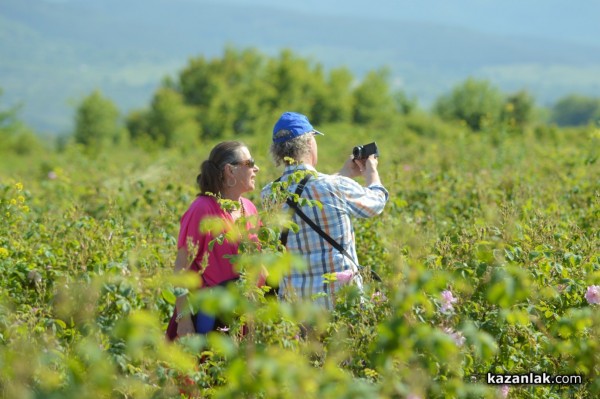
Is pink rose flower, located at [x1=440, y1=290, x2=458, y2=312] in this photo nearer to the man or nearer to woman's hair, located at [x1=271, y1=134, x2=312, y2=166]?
the man

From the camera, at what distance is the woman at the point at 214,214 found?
3.91 meters

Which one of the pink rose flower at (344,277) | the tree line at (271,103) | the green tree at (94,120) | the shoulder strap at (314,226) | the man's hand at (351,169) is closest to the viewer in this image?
the pink rose flower at (344,277)

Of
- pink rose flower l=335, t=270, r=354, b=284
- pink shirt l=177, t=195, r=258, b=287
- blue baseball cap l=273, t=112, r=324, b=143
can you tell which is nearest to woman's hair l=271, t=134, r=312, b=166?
blue baseball cap l=273, t=112, r=324, b=143

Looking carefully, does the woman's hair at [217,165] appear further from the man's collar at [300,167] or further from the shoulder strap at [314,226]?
the shoulder strap at [314,226]

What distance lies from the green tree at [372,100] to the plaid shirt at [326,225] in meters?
60.6

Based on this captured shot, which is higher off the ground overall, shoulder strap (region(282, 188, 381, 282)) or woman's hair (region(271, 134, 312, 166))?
woman's hair (region(271, 134, 312, 166))

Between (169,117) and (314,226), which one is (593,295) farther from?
(169,117)

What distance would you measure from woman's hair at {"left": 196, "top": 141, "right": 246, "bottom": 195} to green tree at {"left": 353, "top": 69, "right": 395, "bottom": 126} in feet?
198

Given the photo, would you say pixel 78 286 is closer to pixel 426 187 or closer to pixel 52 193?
pixel 426 187

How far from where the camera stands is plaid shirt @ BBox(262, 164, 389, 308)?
145 inches

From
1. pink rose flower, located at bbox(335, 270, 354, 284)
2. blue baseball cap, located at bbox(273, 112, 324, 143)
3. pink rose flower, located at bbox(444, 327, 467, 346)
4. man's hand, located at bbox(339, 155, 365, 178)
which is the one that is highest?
blue baseball cap, located at bbox(273, 112, 324, 143)

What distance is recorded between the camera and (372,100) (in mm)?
67438

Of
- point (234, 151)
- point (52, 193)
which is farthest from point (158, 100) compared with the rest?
point (234, 151)

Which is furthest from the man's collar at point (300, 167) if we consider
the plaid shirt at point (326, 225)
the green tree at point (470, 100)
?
the green tree at point (470, 100)
